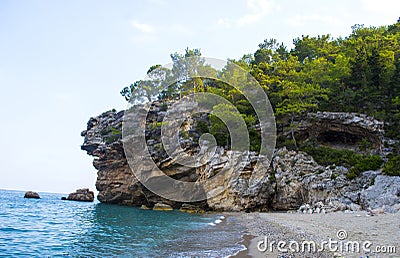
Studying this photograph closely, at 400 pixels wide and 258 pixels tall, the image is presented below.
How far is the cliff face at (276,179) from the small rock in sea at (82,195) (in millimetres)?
16790

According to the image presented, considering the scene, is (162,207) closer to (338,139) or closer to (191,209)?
(191,209)

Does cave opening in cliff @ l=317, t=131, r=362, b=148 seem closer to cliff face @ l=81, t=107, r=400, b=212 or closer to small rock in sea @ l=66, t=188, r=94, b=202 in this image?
cliff face @ l=81, t=107, r=400, b=212

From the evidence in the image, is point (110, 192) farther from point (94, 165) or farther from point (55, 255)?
point (55, 255)

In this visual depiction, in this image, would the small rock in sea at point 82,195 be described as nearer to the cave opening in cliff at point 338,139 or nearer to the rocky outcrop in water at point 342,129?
the rocky outcrop in water at point 342,129

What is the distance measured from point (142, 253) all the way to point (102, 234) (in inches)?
234

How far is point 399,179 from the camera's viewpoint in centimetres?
2177

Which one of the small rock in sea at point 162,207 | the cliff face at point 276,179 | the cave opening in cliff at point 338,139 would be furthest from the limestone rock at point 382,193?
the small rock in sea at point 162,207

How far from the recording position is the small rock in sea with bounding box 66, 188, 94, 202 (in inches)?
2405

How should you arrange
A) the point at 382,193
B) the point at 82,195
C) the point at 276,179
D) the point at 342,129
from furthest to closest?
the point at 82,195 → the point at 342,129 → the point at 276,179 → the point at 382,193

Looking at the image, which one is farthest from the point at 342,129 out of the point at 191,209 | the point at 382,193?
the point at 191,209

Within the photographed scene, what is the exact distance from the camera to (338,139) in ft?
116

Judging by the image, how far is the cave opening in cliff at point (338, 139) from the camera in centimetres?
3394

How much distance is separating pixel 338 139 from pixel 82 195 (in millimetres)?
50398

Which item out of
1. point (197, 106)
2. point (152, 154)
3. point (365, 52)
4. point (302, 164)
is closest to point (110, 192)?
point (152, 154)
